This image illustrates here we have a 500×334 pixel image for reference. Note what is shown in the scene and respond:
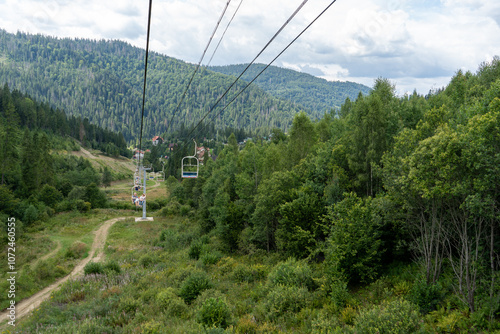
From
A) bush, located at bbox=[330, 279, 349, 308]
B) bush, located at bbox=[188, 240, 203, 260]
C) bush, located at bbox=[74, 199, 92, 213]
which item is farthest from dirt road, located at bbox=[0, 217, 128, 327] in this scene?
bush, located at bbox=[330, 279, 349, 308]

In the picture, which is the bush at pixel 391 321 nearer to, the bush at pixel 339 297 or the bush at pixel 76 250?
the bush at pixel 339 297

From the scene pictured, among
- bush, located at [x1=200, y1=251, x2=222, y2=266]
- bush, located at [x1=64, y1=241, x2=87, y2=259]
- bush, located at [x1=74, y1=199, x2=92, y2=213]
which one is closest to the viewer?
bush, located at [x1=200, y1=251, x2=222, y2=266]

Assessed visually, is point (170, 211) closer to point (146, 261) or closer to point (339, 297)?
point (146, 261)

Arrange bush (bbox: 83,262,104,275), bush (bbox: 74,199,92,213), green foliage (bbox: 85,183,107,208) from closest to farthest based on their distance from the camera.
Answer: bush (bbox: 83,262,104,275)
bush (bbox: 74,199,92,213)
green foliage (bbox: 85,183,107,208)

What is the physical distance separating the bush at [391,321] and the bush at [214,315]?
6.09 metres

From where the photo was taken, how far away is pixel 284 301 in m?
16.0

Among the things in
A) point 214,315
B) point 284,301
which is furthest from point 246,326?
point 284,301

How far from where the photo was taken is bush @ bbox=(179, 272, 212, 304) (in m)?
18.6

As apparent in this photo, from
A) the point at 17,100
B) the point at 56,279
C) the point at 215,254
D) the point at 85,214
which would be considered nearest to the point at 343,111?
the point at 215,254

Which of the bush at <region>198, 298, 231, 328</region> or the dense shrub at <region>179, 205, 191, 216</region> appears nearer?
the bush at <region>198, 298, 231, 328</region>

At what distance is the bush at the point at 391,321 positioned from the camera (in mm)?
10750

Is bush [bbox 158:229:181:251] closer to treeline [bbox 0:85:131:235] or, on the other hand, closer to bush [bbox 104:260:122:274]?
bush [bbox 104:260:122:274]

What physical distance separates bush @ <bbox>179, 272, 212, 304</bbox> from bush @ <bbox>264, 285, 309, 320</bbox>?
478 cm

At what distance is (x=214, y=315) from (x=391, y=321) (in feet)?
25.4
